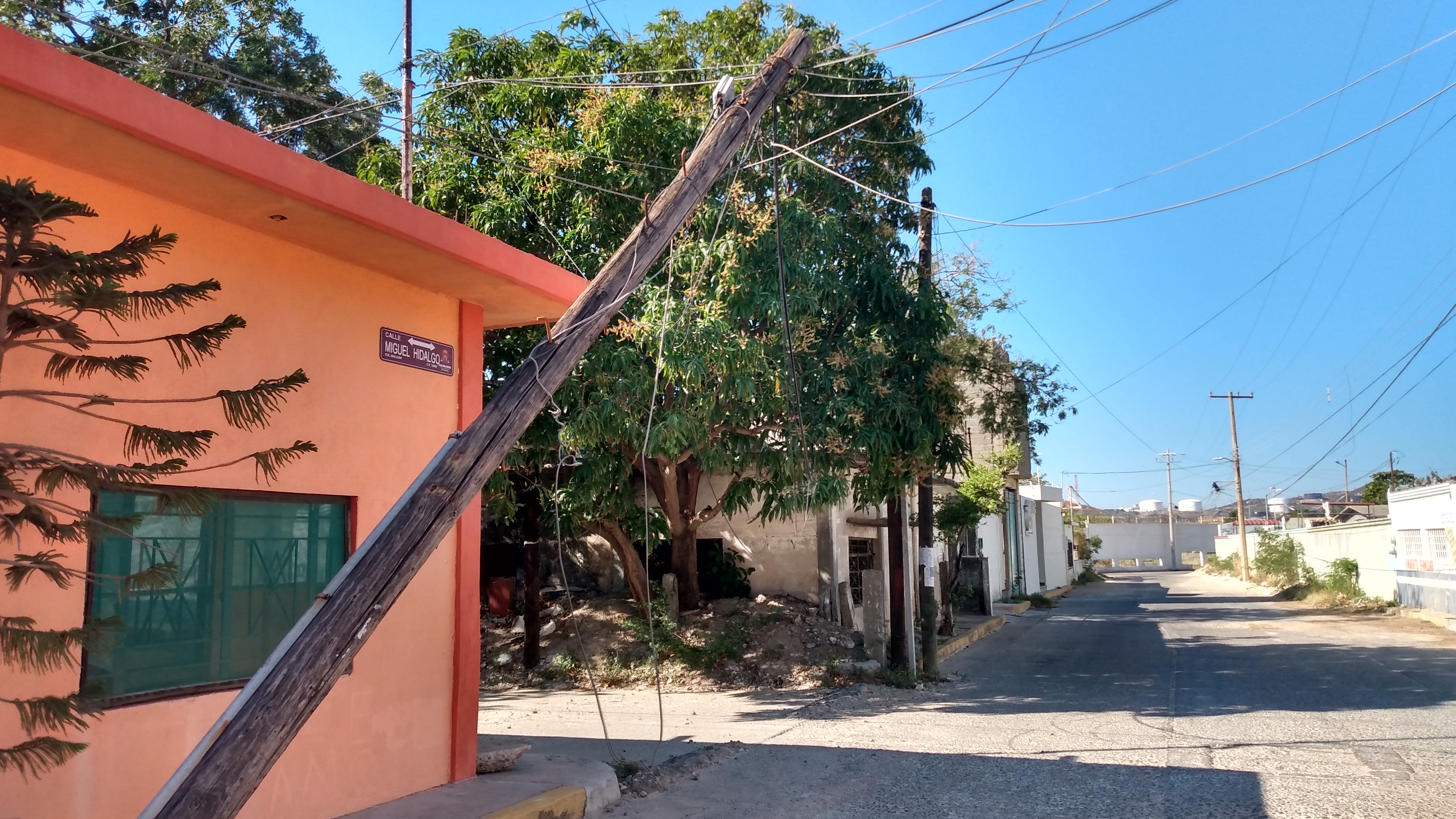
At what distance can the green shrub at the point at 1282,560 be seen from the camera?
3291 centimetres

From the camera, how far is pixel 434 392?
6.71 meters

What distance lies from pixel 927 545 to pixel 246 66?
13.5 m

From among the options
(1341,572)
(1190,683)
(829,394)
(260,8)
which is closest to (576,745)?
(829,394)

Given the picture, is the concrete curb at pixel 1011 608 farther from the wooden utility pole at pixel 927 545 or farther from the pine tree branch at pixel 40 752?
the pine tree branch at pixel 40 752

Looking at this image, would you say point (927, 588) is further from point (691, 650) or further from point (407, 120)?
point (407, 120)

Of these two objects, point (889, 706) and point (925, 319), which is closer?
point (889, 706)

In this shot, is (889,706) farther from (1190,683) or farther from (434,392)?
(434,392)

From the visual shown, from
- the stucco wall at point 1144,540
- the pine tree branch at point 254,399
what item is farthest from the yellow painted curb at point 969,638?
the stucco wall at point 1144,540

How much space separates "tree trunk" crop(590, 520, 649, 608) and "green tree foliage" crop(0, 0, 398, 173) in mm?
7058

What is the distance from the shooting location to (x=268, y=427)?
5.35 meters

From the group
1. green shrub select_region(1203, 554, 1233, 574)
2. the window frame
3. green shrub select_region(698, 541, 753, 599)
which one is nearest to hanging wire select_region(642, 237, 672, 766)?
green shrub select_region(698, 541, 753, 599)

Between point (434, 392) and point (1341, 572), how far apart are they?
28538mm

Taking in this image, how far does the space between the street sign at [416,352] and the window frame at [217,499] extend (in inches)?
37.9

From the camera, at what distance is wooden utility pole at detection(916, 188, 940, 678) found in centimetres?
1323
